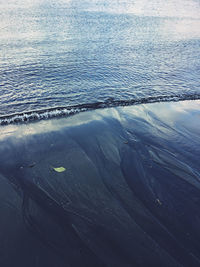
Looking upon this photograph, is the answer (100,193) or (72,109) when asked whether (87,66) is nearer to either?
(72,109)

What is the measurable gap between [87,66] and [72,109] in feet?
22.8

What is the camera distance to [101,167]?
285 inches

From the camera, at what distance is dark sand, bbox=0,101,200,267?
477 cm

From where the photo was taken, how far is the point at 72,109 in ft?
35.3

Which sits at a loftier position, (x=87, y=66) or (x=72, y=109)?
(x=87, y=66)

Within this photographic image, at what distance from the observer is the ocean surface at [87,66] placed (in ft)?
38.0

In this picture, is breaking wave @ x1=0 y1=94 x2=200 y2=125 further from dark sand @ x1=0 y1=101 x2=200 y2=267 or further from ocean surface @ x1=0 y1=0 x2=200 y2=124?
dark sand @ x1=0 y1=101 x2=200 y2=267

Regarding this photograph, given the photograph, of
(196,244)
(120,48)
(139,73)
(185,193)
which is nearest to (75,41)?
(120,48)

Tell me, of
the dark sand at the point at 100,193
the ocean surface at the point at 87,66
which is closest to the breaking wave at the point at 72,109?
the ocean surface at the point at 87,66

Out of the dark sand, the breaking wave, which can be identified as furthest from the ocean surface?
the dark sand

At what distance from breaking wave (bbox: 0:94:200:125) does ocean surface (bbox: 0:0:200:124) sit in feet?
0.16

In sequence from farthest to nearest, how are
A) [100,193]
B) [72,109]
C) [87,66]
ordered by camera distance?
[87,66]
[72,109]
[100,193]

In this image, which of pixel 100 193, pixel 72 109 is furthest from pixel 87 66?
pixel 100 193

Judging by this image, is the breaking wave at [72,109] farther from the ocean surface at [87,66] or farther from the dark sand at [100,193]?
the dark sand at [100,193]
